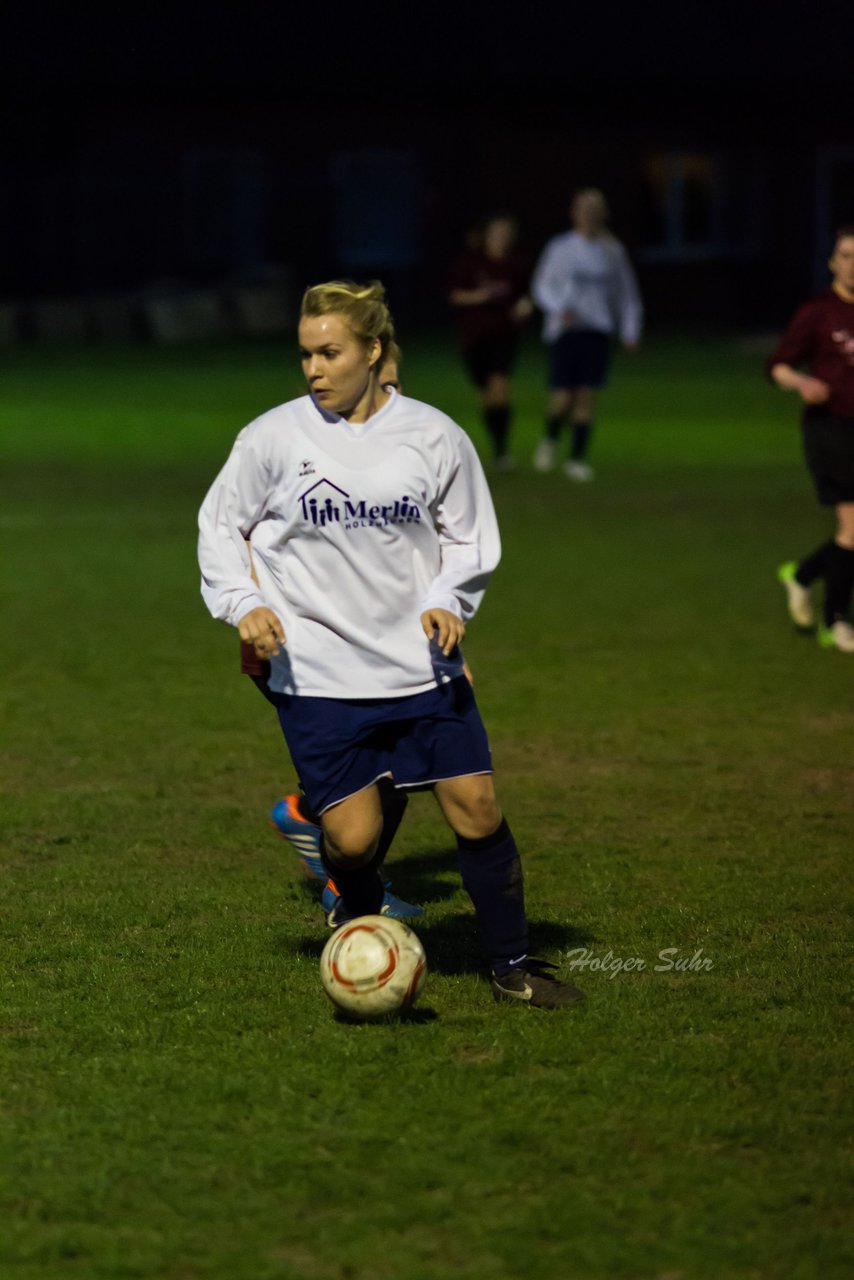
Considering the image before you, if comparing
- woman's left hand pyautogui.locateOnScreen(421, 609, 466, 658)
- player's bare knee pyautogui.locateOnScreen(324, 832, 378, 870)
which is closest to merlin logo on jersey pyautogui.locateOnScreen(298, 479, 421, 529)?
woman's left hand pyautogui.locateOnScreen(421, 609, 466, 658)

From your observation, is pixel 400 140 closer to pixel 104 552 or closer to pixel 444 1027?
pixel 104 552

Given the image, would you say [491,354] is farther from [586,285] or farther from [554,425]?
[586,285]

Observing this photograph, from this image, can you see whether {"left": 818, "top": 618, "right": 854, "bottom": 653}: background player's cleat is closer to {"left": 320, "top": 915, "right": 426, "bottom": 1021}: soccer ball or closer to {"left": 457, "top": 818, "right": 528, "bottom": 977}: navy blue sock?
{"left": 457, "top": 818, "right": 528, "bottom": 977}: navy blue sock

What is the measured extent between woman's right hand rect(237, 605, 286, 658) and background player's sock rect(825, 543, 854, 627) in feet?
19.6

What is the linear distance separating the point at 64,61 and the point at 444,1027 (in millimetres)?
38174

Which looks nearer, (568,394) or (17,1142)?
(17,1142)

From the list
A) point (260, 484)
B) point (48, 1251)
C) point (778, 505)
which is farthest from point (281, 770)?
point (778, 505)

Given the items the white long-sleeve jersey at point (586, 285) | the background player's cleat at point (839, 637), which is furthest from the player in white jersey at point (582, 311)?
the background player's cleat at point (839, 637)

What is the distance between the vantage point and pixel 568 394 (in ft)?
61.9

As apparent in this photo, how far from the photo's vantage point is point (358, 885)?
5.63 metres

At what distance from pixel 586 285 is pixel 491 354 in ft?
3.76

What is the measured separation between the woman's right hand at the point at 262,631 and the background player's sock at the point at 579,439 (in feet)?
44.6

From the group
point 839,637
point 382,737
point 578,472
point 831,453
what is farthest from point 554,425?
point 382,737

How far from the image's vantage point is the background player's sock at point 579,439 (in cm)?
1861
